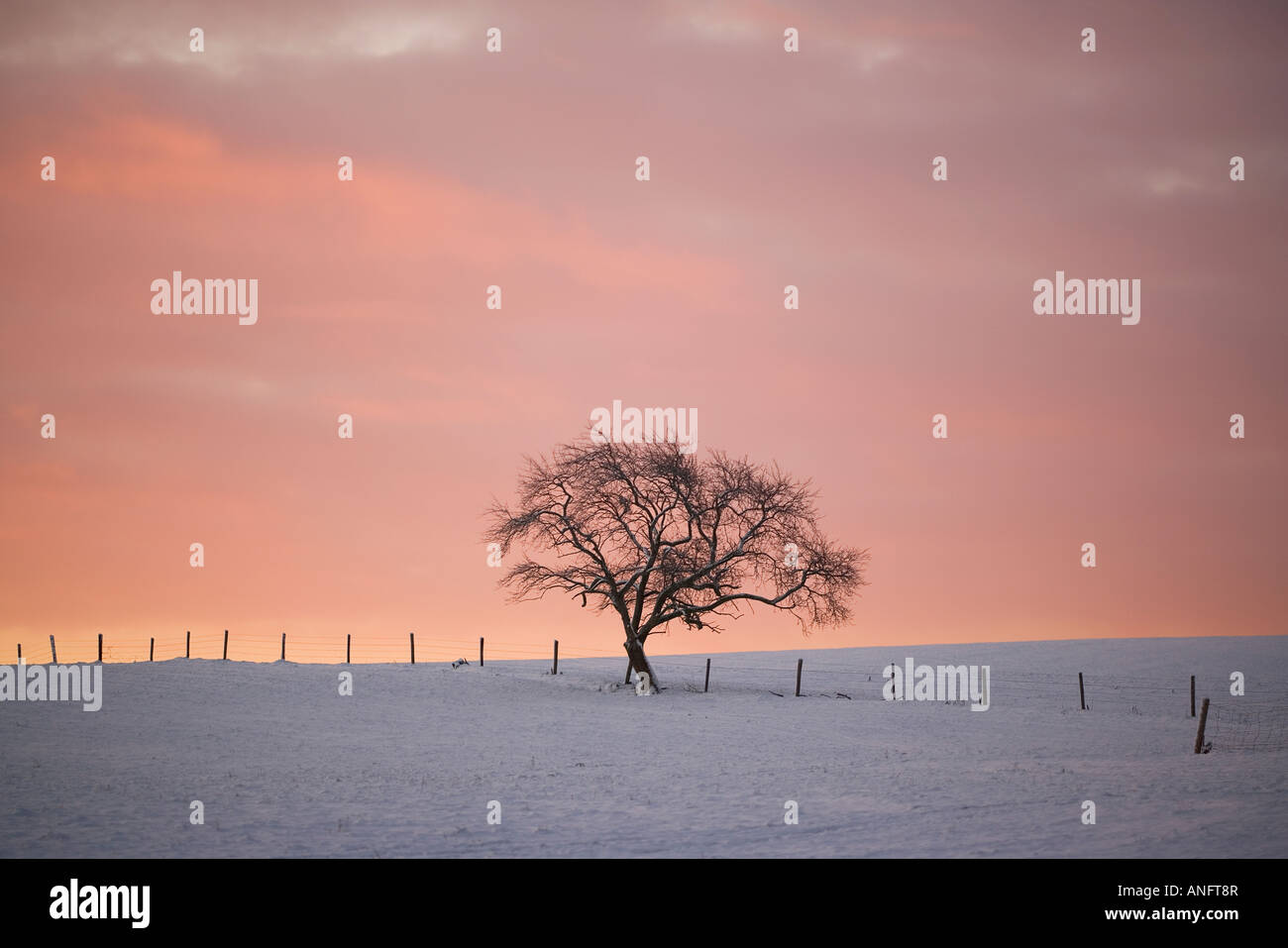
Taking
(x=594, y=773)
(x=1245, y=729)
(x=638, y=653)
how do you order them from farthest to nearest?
(x=638, y=653)
(x=1245, y=729)
(x=594, y=773)

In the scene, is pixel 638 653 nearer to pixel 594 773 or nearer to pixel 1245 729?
pixel 594 773

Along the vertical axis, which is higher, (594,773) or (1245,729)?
(594,773)

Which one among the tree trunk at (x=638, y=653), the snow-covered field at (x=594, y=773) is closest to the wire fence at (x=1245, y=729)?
the snow-covered field at (x=594, y=773)

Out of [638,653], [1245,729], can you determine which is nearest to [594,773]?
[638,653]

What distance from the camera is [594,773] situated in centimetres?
2205

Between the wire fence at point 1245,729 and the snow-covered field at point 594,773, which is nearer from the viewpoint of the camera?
the snow-covered field at point 594,773

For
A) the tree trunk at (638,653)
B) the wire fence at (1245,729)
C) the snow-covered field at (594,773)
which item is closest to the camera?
the snow-covered field at (594,773)

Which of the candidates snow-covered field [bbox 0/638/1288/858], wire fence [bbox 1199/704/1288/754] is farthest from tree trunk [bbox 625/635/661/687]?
wire fence [bbox 1199/704/1288/754]

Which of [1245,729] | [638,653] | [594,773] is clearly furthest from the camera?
[638,653]

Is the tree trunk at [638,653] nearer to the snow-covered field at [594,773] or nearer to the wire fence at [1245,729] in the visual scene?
the snow-covered field at [594,773]

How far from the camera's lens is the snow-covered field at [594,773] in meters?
15.1

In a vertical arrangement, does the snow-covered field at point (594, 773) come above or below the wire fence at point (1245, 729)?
above
